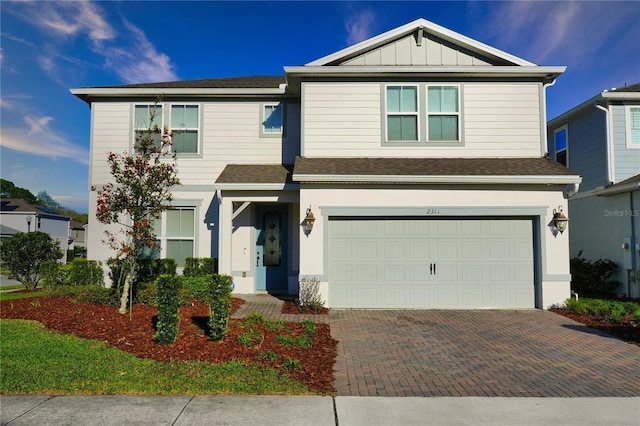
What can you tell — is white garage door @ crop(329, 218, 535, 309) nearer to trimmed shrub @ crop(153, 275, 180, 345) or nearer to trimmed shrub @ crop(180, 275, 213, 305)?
trimmed shrub @ crop(180, 275, 213, 305)

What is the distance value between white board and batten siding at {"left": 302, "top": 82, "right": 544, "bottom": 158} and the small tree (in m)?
8.72

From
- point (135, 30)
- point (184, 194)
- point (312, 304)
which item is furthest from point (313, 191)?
point (135, 30)

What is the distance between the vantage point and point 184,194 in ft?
39.0

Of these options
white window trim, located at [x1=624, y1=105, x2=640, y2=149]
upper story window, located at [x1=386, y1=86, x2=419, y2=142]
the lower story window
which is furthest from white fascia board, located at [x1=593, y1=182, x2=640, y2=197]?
the lower story window

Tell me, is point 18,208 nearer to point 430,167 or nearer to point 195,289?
point 195,289

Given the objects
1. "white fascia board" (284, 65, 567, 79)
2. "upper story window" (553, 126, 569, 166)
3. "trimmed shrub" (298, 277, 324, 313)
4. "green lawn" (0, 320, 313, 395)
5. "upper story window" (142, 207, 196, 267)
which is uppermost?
"white fascia board" (284, 65, 567, 79)

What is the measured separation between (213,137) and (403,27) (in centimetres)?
646

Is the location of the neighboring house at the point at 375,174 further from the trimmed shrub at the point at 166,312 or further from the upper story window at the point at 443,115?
the trimmed shrub at the point at 166,312

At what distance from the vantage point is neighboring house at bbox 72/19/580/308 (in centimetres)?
963

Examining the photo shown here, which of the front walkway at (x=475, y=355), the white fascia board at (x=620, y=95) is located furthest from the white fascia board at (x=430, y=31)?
the front walkway at (x=475, y=355)

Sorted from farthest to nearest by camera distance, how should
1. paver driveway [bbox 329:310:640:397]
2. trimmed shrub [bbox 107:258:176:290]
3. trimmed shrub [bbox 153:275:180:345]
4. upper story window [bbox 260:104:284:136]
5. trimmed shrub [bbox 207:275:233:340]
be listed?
upper story window [bbox 260:104:284:136]
trimmed shrub [bbox 107:258:176:290]
trimmed shrub [bbox 207:275:233:340]
trimmed shrub [bbox 153:275:180:345]
paver driveway [bbox 329:310:640:397]

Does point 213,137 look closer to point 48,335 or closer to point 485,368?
point 48,335

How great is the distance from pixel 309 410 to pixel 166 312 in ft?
10.3

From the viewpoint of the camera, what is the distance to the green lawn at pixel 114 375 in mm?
4582
